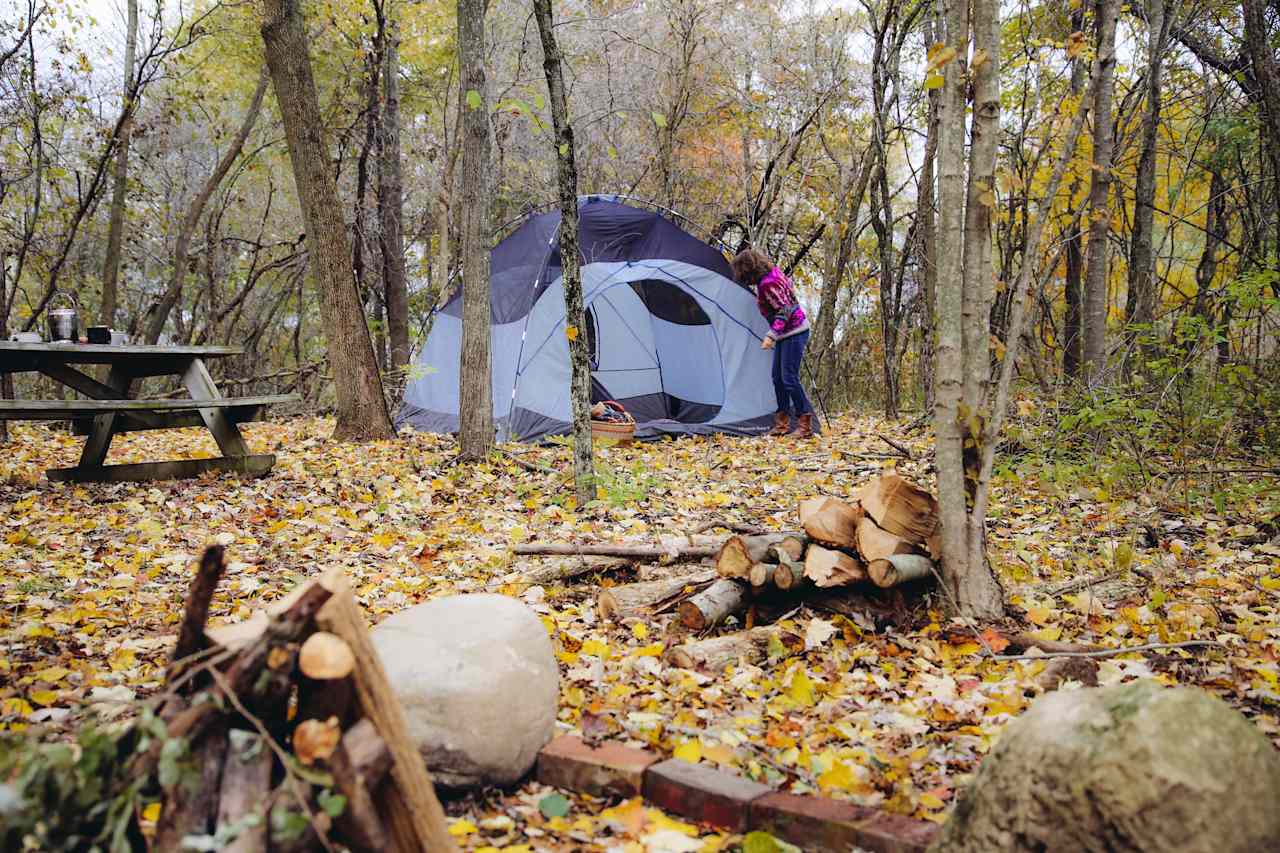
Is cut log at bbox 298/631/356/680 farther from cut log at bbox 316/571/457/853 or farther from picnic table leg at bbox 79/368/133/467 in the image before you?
picnic table leg at bbox 79/368/133/467

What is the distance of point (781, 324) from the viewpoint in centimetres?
807

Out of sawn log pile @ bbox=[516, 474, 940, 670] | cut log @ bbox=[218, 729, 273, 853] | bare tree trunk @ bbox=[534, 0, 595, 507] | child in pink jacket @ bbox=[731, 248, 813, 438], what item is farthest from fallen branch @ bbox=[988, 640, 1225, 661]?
child in pink jacket @ bbox=[731, 248, 813, 438]

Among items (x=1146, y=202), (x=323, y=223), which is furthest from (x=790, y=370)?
(x=323, y=223)

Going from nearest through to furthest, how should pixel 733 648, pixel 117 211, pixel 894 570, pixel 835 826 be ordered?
pixel 835 826 → pixel 733 648 → pixel 894 570 → pixel 117 211

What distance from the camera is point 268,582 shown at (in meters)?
4.00

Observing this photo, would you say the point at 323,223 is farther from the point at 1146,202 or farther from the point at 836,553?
the point at 1146,202

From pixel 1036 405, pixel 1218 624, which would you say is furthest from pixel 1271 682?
pixel 1036 405

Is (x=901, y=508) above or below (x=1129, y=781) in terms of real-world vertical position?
above

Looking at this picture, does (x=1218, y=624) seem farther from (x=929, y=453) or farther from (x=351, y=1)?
(x=351, y=1)

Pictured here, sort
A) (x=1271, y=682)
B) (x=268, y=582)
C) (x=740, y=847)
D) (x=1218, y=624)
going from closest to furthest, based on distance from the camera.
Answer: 1. (x=740, y=847)
2. (x=1271, y=682)
3. (x=1218, y=624)
4. (x=268, y=582)

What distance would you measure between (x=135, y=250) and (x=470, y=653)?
15627 millimetres

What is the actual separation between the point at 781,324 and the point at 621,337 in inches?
83.7

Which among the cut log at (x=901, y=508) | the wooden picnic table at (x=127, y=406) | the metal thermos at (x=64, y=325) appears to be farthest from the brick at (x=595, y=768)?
the metal thermos at (x=64, y=325)

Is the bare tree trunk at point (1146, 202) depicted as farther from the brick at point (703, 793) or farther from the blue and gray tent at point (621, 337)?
the brick at point (703, 793)
